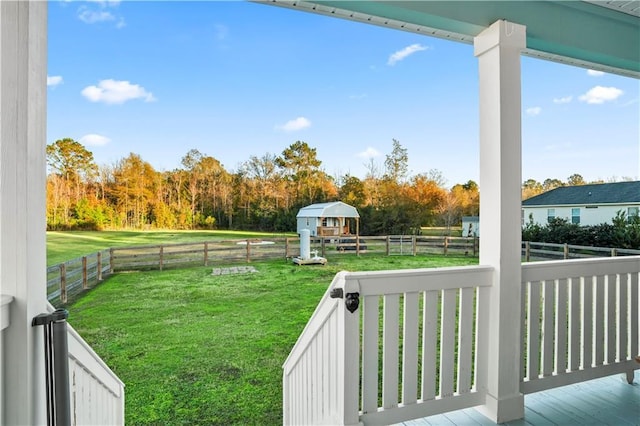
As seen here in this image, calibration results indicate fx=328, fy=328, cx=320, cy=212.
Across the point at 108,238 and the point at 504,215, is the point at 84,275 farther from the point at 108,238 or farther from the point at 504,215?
the point at 504,215

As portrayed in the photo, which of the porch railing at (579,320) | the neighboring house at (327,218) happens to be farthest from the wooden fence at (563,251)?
the neighboring house at (327,218)

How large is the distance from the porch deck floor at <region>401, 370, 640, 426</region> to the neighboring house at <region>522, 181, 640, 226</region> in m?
1.14

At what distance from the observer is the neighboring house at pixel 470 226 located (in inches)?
111

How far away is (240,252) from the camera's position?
324 cm

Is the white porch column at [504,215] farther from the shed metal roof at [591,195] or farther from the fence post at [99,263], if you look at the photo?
the fence post at [99,263]

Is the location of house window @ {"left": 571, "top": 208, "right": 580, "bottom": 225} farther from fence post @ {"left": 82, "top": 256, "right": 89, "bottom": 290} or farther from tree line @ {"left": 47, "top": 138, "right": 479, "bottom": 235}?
fence post @ {"left": 82, "top": 256, "right": 89, "bottom": 290}

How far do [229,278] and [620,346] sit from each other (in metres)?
3.04

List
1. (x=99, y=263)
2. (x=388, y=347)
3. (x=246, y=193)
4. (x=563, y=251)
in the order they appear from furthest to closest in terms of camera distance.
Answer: (x=246, y=193) < (x=99, y=263) < (x=563, y=251) < (x=388, y=347)

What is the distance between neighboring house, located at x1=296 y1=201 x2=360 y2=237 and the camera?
311 cm

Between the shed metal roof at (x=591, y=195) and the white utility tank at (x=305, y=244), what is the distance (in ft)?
6.07

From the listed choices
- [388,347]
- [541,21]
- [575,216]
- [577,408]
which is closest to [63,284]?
[388,347]

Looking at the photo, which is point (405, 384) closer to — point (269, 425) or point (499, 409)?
point (499, 409)

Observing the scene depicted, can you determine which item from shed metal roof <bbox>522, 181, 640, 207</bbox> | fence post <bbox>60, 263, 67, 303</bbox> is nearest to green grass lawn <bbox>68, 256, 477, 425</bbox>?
fence post <bbox>60, 263, 67, 303</bbox>

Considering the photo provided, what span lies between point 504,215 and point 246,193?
7.01 feet
